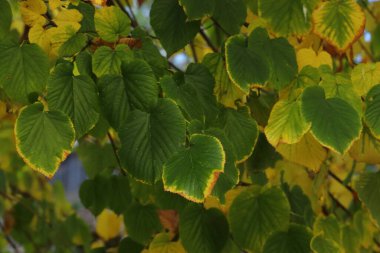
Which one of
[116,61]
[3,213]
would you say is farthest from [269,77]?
[3,213]

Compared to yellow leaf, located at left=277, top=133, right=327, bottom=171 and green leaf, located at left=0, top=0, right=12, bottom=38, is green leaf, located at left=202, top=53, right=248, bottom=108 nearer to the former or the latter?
yellow leaf, located at left=277, top=133, right=327, bottom=171

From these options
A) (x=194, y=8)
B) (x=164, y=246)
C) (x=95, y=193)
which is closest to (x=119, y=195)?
(x=95, y=193)

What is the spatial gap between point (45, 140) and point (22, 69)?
0.13 meters

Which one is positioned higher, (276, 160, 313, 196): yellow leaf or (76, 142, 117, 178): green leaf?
(276, 160, 313, 196): yellow leaf

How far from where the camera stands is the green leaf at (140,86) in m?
0.76

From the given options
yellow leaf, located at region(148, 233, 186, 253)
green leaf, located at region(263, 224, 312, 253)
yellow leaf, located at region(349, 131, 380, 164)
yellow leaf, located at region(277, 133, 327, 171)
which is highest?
yellow leaf, located at region(349, 131, 380, 164)

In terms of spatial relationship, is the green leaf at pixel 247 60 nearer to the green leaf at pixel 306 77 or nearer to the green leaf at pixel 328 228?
the green leaf at pixel 306 77

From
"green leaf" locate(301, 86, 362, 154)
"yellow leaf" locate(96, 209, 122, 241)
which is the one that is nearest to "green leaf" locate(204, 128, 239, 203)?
"green leaf" locate(301, 86, 362, 154)

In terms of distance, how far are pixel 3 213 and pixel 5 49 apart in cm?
130

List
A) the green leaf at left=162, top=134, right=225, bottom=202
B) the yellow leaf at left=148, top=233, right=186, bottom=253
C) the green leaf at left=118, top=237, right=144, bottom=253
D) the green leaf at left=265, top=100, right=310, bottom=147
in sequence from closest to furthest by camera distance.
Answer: the green leaf at left=162, top=134, right=225, bottom=202 → the green leaf at left=265, top=100, right=310, bottom=147 → the yellow leaf at left=148, top=233, right=186, bottom=253 → the green leaf at left=118, top=237, right=144, bottom=253

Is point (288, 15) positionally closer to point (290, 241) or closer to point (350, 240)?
point (290, 241)

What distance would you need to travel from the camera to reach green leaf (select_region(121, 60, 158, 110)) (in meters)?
0.76

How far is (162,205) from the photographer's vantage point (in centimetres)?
108

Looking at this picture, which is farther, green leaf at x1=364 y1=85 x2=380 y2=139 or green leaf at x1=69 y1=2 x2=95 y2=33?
green leaf at x1=69 y1=2 x2=95 y2=33
